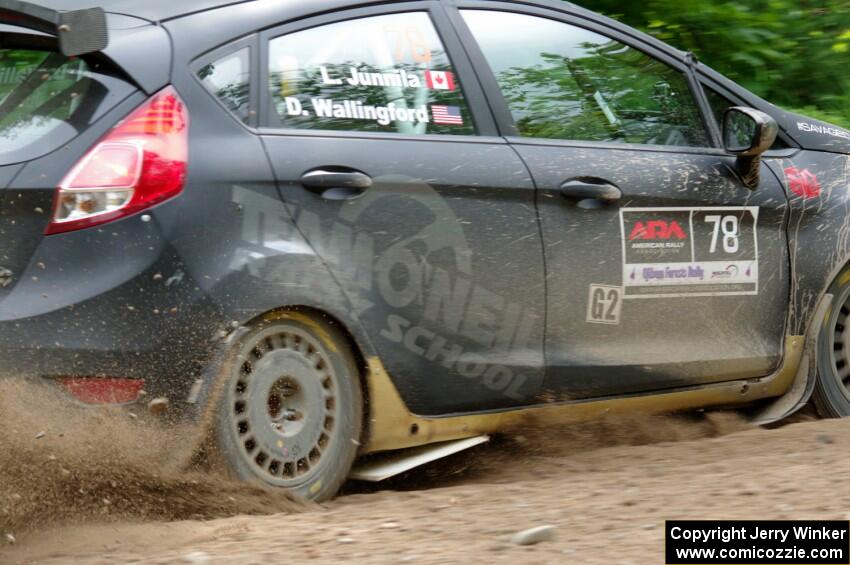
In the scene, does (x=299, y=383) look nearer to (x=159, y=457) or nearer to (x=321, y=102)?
(x=159, y=457)

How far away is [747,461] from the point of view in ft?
16.3

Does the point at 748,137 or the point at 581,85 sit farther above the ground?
the point at 581,85

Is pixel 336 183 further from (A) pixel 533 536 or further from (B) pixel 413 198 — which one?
(A) pixel 533 536

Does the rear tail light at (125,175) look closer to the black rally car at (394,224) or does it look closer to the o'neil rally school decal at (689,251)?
the black rally car at (394,224)

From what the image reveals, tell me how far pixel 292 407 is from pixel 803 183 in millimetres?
2517

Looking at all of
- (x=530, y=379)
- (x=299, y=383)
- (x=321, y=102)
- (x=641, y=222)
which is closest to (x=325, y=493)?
(x=299, y=383)

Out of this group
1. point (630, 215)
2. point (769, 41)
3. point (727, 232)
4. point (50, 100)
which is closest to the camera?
point (50, 100)

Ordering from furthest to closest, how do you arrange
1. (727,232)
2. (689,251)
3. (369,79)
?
(727,232), (689,251), (369,79)

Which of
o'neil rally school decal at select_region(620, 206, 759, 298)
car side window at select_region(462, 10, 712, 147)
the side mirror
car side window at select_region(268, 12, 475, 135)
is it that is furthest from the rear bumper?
the side mirror

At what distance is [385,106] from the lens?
187 inches

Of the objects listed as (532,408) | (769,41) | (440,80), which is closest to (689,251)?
(532,408)

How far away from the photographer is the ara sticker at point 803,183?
5.75m

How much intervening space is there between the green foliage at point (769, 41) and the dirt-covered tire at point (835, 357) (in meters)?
2.52

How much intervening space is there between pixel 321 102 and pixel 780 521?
6.33 feet
